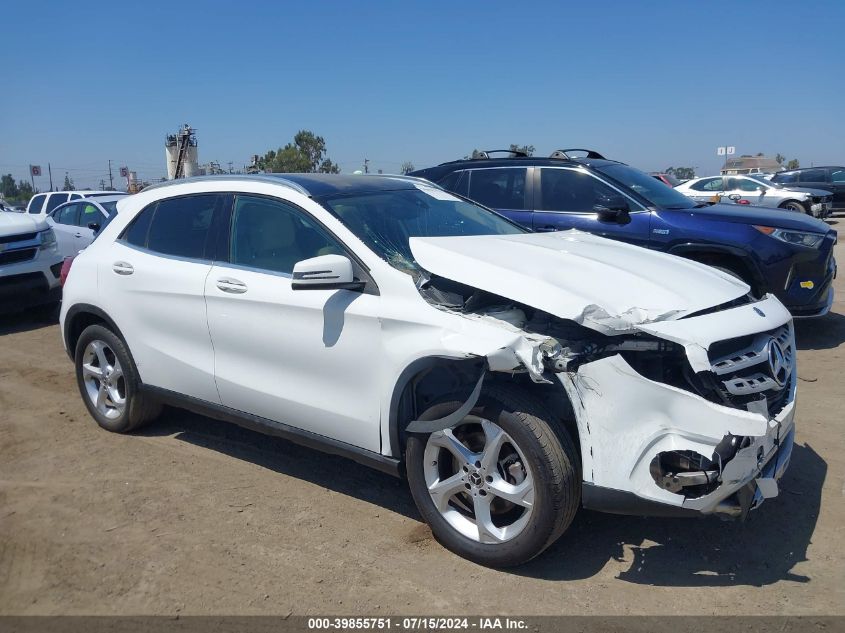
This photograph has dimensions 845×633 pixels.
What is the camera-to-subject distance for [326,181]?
13.9 feet

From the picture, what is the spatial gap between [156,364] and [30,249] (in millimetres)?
5612

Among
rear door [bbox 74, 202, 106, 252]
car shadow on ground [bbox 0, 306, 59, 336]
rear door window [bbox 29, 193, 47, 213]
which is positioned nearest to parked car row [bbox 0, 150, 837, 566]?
car shadow on ground [bbox 0, 306, 59, 336]

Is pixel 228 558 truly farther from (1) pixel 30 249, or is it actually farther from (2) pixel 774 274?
(1) pixel 30 249

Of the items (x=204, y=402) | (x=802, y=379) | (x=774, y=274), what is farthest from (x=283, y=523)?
(x=774, y=274)

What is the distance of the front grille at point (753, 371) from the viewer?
291 centimetres

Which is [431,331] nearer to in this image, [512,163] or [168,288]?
[168,288]

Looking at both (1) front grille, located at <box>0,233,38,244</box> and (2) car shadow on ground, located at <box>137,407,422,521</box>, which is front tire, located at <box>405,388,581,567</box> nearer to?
(2) car shadow on ground, located at <box>137,407,422,521</box>

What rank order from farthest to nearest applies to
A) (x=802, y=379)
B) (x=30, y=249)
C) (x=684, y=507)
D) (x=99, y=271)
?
(x=30, y=249) → (x=802, y=379) → (x=99, y=271) → (x=684, y=507)

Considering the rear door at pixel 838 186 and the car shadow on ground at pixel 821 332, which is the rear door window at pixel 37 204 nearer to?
the car shadow on ground at pixel 821 332

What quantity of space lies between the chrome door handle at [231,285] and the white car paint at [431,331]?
0.06ft

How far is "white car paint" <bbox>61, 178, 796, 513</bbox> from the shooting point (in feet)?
9.26

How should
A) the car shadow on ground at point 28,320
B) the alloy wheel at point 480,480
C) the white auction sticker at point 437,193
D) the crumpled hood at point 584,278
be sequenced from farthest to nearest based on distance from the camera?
1. the car shadow on ground at point 28,320
2. the white auction sticker at point 437,193
3. the alloy wheel at point 480,480
4. the crumpled hood at point 584,278

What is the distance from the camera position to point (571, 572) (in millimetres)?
3184

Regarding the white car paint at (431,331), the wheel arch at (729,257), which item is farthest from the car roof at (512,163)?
the white car paint at (431,331)
